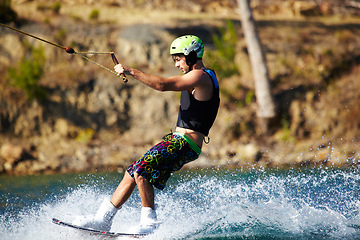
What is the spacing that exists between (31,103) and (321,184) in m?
8.92

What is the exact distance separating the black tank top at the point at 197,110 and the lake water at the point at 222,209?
4.04ft

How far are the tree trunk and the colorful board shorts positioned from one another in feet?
27.1

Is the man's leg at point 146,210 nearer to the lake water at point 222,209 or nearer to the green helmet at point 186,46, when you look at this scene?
the lake water at point 222,209

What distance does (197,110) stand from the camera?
4.89 meters

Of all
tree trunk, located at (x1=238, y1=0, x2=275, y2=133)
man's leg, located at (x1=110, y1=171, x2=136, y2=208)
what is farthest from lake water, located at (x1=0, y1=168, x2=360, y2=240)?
tree trunk, located at (x1=238, y1=0, x2=275, y2=133)

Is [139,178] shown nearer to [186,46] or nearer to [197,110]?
[197,110]

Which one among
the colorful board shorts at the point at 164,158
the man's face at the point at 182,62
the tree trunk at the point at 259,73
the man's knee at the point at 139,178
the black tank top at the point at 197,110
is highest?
the tree trunk at the point at 259,73

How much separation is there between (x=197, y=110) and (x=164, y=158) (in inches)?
25.9

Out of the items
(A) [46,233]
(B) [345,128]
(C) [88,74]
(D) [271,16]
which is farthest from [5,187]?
(D) [271,16]

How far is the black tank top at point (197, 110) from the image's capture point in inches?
192

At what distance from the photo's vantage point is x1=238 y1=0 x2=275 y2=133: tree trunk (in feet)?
41.8

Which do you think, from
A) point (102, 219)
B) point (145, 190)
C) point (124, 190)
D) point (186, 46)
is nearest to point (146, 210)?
point (145, 190)

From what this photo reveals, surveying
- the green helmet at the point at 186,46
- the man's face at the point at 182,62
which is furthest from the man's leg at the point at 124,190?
the green helmet at the point at 186,46

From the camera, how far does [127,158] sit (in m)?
12.0
